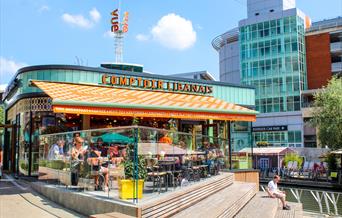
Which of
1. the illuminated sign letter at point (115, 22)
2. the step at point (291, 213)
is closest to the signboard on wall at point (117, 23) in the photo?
the illuminated sign letter at point (115, 22)

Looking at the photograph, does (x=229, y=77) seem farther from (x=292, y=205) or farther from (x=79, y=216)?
(x=79, y=216)

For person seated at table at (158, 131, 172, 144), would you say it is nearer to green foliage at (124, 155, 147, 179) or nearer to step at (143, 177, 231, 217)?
green foliage at (124, 155, 147, 179)

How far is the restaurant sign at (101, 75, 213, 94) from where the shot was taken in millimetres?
18562

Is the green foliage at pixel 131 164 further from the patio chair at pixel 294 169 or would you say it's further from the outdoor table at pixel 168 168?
the patio chair at pixel 294 169

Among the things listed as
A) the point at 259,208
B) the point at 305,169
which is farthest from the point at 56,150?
the point at 305,169

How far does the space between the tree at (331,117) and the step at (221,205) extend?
65.1 feet

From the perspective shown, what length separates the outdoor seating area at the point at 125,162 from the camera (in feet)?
26.2

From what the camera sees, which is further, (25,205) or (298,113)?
(298,113)

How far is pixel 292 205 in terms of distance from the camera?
13.6 m

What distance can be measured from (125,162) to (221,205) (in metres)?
3.06

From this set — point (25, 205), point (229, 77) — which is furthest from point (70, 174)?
point (229, 77)

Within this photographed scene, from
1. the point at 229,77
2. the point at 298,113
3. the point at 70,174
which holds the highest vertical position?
the point at 229,77

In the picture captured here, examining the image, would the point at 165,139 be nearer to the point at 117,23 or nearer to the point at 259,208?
the point at 259,208

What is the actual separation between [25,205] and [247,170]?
11225 millimetres
